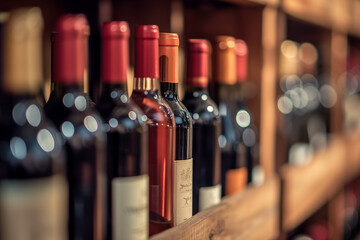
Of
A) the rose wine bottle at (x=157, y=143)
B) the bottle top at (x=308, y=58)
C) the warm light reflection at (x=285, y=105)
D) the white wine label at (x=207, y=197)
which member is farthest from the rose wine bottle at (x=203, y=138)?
the bottle top at (x=308, y=58)

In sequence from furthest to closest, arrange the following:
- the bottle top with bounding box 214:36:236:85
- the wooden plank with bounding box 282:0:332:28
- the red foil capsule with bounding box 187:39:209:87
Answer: the wooden plank with bounding box 282:0:332:28
the bottle top with bounding box 214:36:236:85
the red foil capsule with bounding box 187:39:209:87

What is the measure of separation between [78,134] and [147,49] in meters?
0.17

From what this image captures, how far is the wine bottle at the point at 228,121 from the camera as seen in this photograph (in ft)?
2.79

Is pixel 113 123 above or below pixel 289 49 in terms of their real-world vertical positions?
below

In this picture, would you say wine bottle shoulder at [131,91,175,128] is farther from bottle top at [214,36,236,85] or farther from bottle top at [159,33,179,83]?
bottle top at [214,36,236,85]

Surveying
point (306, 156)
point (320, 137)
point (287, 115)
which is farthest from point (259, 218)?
point (320, 137)

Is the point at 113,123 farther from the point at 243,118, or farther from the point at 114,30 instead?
the point at 243,118

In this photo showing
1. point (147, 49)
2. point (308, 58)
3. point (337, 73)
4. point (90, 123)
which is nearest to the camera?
point (90, 123)

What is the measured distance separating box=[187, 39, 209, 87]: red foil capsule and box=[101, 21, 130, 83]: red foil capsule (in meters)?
0.21

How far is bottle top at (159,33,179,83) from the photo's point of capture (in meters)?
0.67

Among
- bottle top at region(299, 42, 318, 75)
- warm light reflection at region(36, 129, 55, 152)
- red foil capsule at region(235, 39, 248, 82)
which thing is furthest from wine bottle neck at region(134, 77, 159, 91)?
bottle top at region(299, 42, 318, 75)

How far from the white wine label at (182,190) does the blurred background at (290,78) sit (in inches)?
7.2

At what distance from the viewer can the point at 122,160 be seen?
0.55 m

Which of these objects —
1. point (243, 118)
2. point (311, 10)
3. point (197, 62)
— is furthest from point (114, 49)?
point (311, 10)
